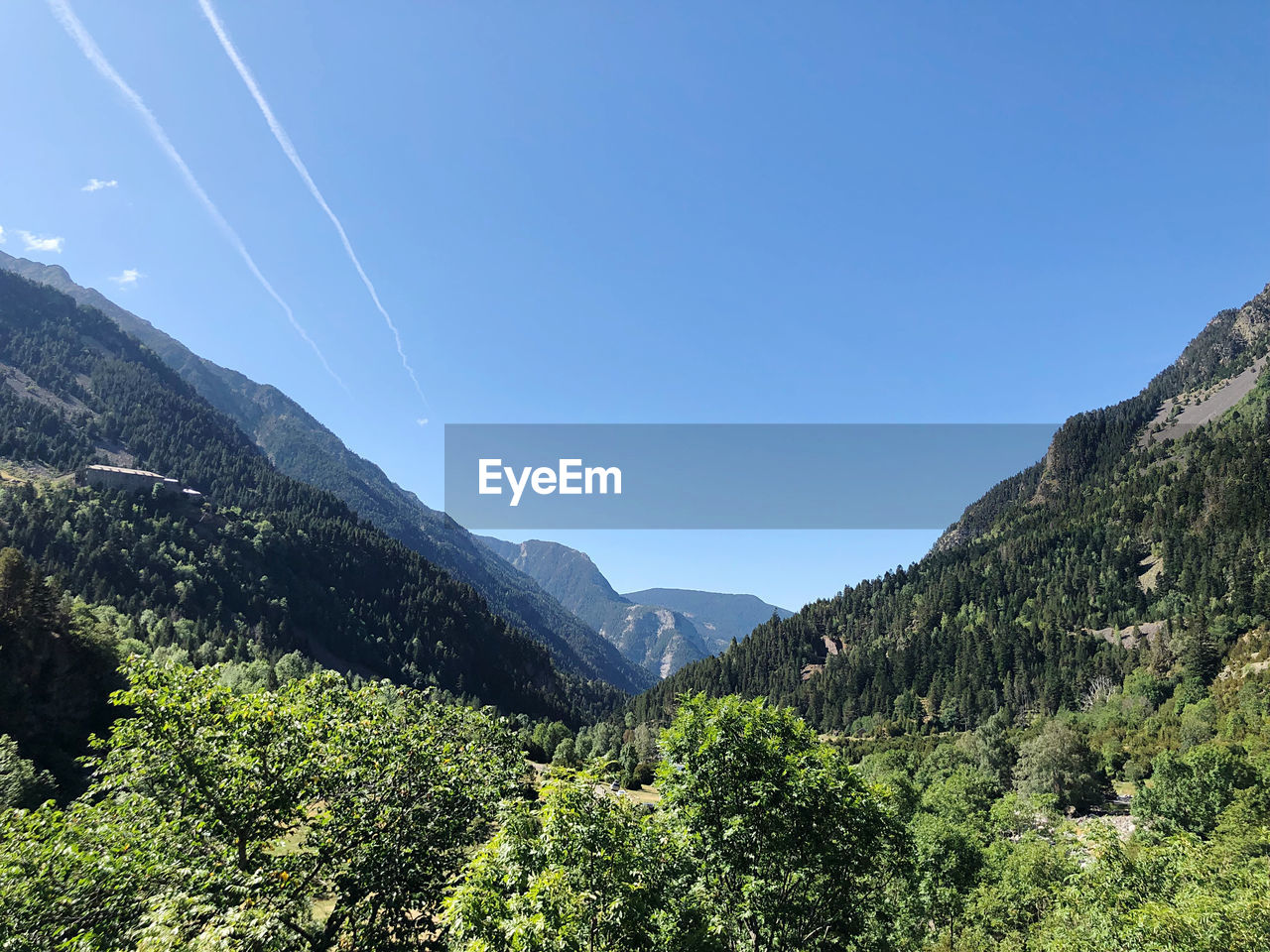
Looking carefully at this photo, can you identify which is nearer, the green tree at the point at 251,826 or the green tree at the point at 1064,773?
the green tree at the point at 251,826

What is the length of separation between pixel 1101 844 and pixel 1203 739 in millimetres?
90957

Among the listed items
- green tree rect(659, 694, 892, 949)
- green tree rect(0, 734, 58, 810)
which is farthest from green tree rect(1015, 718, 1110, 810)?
green tree rect(0, 734, 58, 810)

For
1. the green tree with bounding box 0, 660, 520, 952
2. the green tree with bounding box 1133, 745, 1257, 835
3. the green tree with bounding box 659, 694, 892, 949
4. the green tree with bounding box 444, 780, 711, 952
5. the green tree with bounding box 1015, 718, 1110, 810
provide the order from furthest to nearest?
the green tree with bounding box 1015, 718, 1110, 810, the green tree with bounding box 1133, 745, 1257, 835, the green tree with bounding box 659, 694, 892, 949, the green tree with bounding box 444, 780, 711, 952, the green tree with bounding box 0, 660, 520, 952

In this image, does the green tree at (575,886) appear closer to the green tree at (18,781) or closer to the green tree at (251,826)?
the green tree at (251,826)

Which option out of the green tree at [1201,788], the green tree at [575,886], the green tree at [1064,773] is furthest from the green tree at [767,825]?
the green tree at [1064,773]

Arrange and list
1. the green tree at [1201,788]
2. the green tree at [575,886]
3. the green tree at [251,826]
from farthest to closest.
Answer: the green tree at [1201,788] < the green tree at [575,886] < the green tree at [251,826]

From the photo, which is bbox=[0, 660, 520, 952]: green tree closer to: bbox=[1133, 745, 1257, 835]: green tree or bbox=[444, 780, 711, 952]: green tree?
bbox=[444, 780, 711, 952]: green tree

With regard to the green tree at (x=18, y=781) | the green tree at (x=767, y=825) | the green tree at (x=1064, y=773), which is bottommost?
the green tree at (x=1064, y=773)

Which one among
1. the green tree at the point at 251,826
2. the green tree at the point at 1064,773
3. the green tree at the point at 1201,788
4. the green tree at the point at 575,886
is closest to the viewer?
the green tree at the point at 251,826

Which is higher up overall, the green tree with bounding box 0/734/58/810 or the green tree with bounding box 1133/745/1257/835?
the green tree with bounding box 0/734/58/810

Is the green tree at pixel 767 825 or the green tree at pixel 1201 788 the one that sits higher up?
the green tree at pixel 767 825

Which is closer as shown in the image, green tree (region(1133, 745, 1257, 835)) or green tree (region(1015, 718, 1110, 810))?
green tree (region(1133, 745, 1257, 835))

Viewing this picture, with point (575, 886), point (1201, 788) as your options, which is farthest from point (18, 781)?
point (1201, 788)

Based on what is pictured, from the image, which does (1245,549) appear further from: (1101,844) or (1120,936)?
(1120,936)
